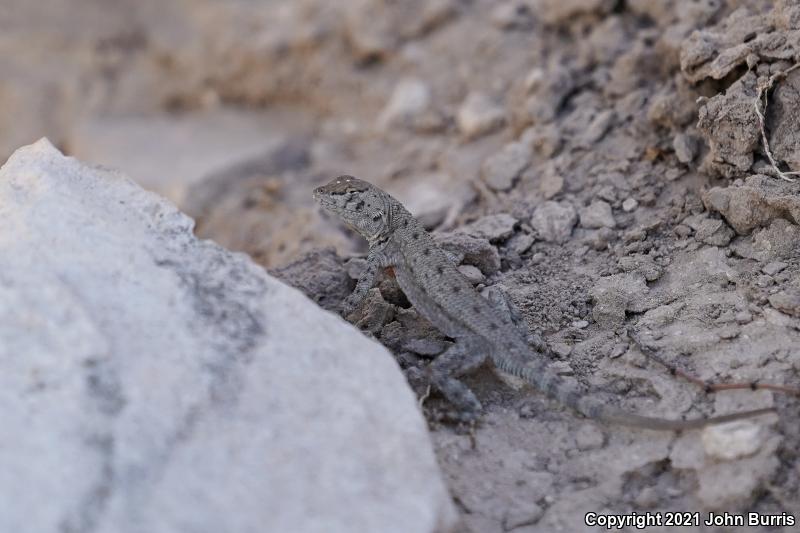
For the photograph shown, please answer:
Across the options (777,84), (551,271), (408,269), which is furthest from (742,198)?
(408,269)

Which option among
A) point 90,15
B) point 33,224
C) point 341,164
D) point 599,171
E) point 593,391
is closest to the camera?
point 33,224

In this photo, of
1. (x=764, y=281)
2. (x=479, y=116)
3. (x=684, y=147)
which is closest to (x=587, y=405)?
(x=764, y=281)

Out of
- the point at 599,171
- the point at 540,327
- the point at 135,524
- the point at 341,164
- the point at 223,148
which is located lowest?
the point at 135,524

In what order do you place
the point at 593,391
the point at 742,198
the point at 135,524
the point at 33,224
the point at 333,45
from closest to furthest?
the point at 135,524, the point at 33,224, the point at 593,391, the point at 742,198, the point at 333,45

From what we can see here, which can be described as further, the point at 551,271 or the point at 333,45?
the point at 333,45

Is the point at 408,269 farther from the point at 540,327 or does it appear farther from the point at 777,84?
the point at 777,84

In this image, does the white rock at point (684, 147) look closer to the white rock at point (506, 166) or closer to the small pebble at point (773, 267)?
the small pebble at point (773, 267)
